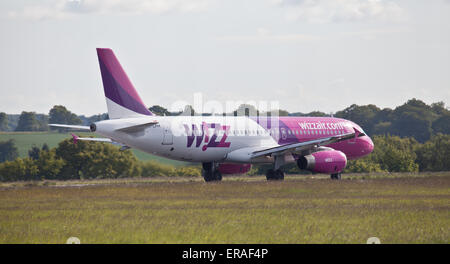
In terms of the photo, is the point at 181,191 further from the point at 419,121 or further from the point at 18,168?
the point at 419,121

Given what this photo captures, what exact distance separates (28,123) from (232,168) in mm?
88195

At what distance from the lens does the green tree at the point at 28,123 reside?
127275 mm

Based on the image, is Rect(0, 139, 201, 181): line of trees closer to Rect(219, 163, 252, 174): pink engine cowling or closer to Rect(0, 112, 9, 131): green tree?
Rect(219, 163, 252, 174): pink engine cowling

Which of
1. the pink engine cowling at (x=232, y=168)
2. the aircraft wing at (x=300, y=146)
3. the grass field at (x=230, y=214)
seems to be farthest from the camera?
the pink engine cowling at (x=232, y=168)

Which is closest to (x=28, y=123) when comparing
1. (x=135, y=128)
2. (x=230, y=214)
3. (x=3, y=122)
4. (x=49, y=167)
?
(x=3, y=122)

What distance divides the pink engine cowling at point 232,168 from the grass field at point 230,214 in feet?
24.8

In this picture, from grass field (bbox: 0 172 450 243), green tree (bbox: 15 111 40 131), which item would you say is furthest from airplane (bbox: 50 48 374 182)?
green tree (bbox: 15 111 40 131)

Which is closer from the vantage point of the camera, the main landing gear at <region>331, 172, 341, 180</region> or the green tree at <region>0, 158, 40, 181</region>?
the main landing gear at <region>331, 172, 341, 180</region>

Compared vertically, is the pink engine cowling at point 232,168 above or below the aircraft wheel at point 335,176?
above

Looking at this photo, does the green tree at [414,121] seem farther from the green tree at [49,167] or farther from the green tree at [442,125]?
the green tree at [49,167]

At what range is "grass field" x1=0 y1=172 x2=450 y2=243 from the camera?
72.3ft

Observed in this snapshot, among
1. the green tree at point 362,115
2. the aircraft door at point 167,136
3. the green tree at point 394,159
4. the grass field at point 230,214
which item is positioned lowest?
the grass field at point 230,214

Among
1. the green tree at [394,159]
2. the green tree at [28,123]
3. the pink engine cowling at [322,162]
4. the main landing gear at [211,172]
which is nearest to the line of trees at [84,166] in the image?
the main landing gear at [211,172]
